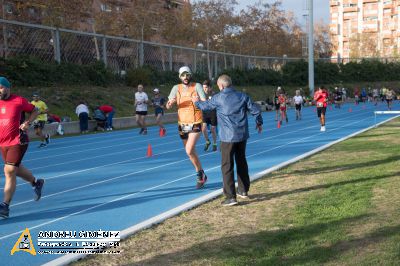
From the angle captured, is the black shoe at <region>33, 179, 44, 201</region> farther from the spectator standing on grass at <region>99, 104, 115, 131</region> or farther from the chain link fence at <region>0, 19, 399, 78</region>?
the chain link fence at <region>0, 19, 399, 78</region>

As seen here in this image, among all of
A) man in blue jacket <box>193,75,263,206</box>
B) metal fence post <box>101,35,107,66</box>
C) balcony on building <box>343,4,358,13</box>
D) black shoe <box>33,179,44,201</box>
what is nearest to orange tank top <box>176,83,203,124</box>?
man in blue jacket <box>193,75,263,206</box>

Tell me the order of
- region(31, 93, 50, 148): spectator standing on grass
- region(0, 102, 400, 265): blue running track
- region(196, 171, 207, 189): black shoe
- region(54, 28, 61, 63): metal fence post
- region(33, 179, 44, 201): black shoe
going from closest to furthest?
region(0, 102, 400, 265): blue running track, region(33, 179, 44, 201): black shoe, region(196, 171, 207, 189): black shoe, region(31, 93, 50, 148): spectator standing on grass, region(54, 28, 61, 63): metal fence post

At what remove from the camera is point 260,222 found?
6.40m

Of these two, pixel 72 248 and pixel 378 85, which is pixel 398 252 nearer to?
pixel 72 248

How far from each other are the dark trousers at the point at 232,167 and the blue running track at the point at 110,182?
0.88m

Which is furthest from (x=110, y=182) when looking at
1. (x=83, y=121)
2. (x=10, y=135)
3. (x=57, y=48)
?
(x=57, y=48)

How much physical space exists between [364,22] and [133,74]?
94.6m

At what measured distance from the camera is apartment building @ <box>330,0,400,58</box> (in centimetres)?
10993

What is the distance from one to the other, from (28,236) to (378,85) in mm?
72642

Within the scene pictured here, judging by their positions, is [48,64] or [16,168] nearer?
[16,168]

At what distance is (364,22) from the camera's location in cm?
11788

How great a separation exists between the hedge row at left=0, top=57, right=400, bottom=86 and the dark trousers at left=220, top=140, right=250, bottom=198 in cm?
2142

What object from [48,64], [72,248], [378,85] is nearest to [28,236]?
[72,248]

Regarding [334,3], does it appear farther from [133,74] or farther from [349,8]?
[133,74]
